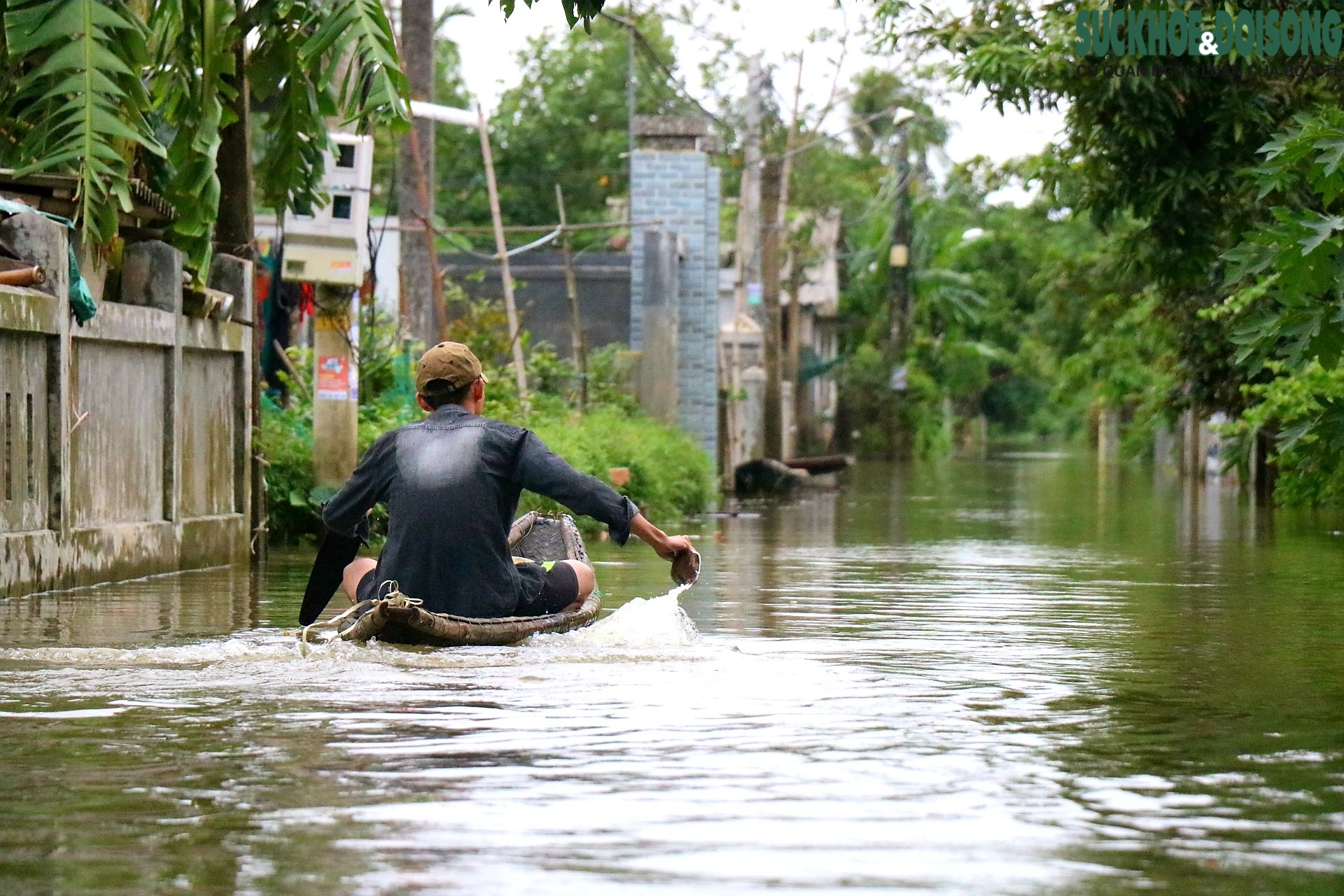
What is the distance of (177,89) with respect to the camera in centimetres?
1500

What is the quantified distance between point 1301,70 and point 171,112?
10221 millimetres

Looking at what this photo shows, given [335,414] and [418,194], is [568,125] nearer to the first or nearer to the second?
[418,194]

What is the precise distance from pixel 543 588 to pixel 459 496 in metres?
0.98

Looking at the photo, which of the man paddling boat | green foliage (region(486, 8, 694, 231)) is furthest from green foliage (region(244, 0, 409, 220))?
green foliage (region(486, 8, 694, 231))

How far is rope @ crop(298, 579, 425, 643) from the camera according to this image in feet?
29.0

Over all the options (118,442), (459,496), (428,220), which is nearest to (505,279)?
(428,220)

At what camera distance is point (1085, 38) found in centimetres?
1903

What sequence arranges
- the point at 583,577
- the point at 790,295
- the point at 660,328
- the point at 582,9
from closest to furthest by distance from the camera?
the point at 582,9, the point at 583,577, the point at 660,328, the point at 790,295

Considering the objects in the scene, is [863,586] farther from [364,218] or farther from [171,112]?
[364,218]

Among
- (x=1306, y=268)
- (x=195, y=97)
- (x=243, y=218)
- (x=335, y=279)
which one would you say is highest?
(x=195, y=97)

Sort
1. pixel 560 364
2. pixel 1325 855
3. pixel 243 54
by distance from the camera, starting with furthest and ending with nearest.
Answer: pixel 560 364
pixel 243 54
pixel 1325 855

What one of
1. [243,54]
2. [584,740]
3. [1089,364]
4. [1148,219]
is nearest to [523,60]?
[1089,364]

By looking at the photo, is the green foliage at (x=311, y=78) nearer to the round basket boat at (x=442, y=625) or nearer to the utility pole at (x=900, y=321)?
the round basket boat at (x=442, y=625)

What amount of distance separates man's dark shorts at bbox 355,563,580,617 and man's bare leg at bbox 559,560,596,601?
0.03m
